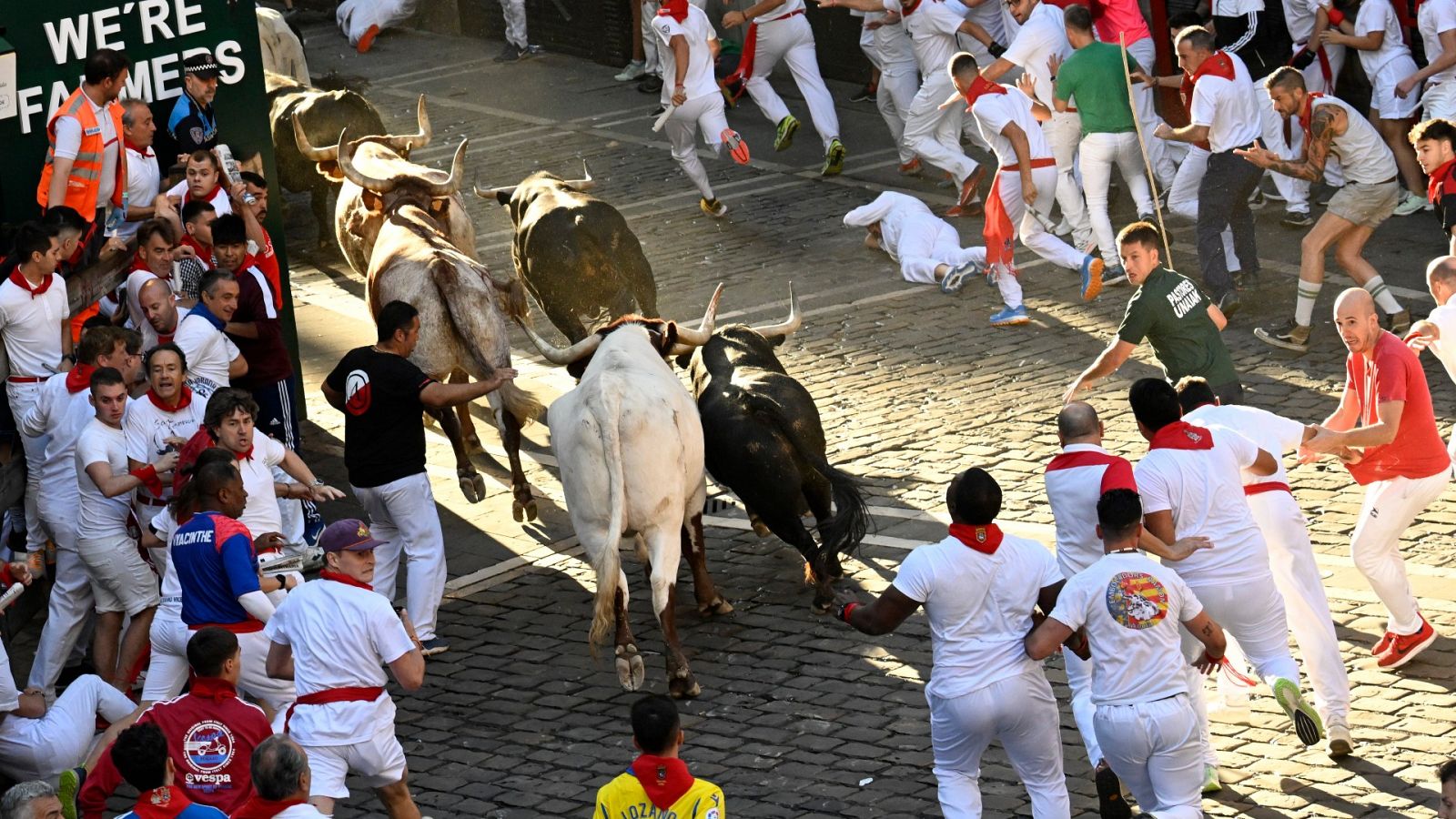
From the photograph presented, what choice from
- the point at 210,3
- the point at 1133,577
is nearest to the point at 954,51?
the point at 210,3

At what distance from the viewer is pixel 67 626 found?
9625 millimetres

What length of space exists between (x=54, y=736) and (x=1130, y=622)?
4592 mm

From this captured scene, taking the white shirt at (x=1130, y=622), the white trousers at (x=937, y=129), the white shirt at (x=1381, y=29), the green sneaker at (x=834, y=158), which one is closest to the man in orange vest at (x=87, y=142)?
the white shirt at (x=1130, y=622)

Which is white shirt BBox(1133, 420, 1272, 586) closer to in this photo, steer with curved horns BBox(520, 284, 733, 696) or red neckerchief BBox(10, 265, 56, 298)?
steer with curved horns BBox(520, 284, 733, 696)

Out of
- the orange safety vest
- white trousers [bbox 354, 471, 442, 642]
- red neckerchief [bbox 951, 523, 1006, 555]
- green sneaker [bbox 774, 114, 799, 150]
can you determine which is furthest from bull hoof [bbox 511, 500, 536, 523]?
green sneaker [bbox 774, 114, 799, 150]

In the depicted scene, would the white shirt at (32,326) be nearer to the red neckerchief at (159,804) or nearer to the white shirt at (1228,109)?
the red neckerchief at (159,804)

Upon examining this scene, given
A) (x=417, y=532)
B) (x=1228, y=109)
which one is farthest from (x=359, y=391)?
(x=1228, y=109)

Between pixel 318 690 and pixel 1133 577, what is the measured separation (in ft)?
10.5

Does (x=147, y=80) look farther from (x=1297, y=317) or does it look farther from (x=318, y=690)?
(x=1297, y=317)

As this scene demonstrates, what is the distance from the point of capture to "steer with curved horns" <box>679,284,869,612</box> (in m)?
9.95

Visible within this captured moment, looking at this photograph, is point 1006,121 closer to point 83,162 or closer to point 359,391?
point 359,391

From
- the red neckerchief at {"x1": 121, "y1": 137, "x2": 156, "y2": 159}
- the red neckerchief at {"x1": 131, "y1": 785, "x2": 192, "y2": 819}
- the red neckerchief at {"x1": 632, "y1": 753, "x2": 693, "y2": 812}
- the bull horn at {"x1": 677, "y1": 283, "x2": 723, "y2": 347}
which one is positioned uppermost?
the red neckerchief at {"x1": 121, "y1": 137, "x2": 156, "y2": 159}

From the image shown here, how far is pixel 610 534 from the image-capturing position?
930cm

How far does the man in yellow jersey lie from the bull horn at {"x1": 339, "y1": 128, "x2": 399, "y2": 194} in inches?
317
